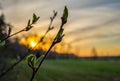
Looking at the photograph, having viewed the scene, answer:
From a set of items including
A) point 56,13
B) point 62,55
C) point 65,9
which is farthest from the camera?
point 62,55

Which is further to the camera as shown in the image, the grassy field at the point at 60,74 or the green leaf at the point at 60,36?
the grassy field at the point at 60,74

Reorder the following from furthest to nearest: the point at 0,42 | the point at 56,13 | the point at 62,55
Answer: the point at 62,55 → the point at 56,13 → the point at 0,42

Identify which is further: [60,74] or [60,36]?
[60,74]

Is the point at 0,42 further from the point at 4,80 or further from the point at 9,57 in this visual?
the point at 9,57

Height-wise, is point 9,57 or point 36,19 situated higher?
point 36,19

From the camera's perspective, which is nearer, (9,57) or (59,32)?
(59,32)

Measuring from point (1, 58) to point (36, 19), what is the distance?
37.7ft

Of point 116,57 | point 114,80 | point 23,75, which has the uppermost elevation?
point 23,75

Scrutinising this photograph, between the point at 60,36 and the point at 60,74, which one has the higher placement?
the point at 60,36

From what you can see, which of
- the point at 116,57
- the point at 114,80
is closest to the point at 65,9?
the point at 114,80

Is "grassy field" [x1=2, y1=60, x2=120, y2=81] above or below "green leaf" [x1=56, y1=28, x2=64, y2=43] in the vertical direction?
below

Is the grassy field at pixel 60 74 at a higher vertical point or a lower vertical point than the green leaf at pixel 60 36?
lower

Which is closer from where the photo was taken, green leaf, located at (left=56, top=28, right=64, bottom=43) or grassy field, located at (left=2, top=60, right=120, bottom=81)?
green leaf, located at (left=56, top=28, right=64, bottom=43)

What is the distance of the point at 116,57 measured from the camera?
17800cm
